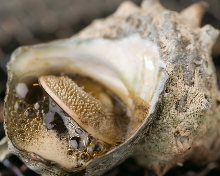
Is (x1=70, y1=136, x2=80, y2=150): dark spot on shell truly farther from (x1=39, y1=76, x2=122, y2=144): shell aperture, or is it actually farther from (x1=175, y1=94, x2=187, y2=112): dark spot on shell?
(x1=175, y1=94, x2=187, y2=112): dark spot on shell

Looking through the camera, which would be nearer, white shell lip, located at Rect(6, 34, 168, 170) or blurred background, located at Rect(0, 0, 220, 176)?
white shell lip, located at Rect(6, 34, 168, 170)

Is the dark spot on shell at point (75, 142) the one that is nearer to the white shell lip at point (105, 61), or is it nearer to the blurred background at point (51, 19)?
the white shell lip at point (105, 61)

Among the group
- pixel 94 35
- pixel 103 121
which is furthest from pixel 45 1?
pixel 103 121

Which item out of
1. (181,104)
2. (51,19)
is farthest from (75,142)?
(51,19)

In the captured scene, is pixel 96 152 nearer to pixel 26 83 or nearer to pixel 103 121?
pixel 103 121

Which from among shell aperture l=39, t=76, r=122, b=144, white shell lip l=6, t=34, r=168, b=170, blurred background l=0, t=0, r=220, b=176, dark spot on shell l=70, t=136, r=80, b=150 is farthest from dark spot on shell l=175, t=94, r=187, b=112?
blurred background l=0, t=0, r=220, b=176
